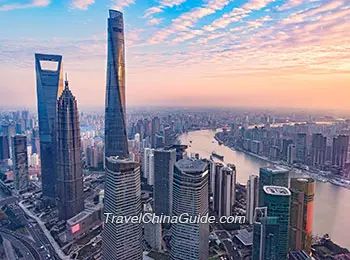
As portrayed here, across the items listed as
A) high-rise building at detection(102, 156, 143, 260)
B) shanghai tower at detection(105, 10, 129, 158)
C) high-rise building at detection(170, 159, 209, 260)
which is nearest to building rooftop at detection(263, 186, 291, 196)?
high-rise building at detection(170, 159, 209, 260)

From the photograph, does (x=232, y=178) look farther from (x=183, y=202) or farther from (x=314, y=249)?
(x=183, y=202)

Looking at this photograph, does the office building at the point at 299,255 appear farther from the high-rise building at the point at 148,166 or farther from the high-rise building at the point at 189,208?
the high-rise building at the point at 148,166

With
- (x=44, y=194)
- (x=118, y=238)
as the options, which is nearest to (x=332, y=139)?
(x=118, y=238)

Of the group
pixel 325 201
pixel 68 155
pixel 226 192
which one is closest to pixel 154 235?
pixel 226 192

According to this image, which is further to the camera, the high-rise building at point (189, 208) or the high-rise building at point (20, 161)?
the high-rise building at point (20, 161)

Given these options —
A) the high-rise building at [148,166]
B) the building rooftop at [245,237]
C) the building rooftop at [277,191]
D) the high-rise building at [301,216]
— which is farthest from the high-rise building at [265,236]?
the high-rise building at [148,166]

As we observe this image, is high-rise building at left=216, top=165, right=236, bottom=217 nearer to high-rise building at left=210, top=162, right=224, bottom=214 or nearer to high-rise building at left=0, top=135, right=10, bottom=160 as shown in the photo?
high-rise building at left=210, top=162, right=224, bottom=214

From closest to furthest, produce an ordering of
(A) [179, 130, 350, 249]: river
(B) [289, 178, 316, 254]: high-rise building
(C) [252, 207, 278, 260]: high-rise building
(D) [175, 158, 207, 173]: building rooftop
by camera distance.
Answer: (C) [252, 207, 278, 260]: high-rise building → (D) [175, 158, 207, 173]: building rooftop → (B) [289, 178, 316, 254]: high-rise building → (A) [179, 130, 350, 249]: river
